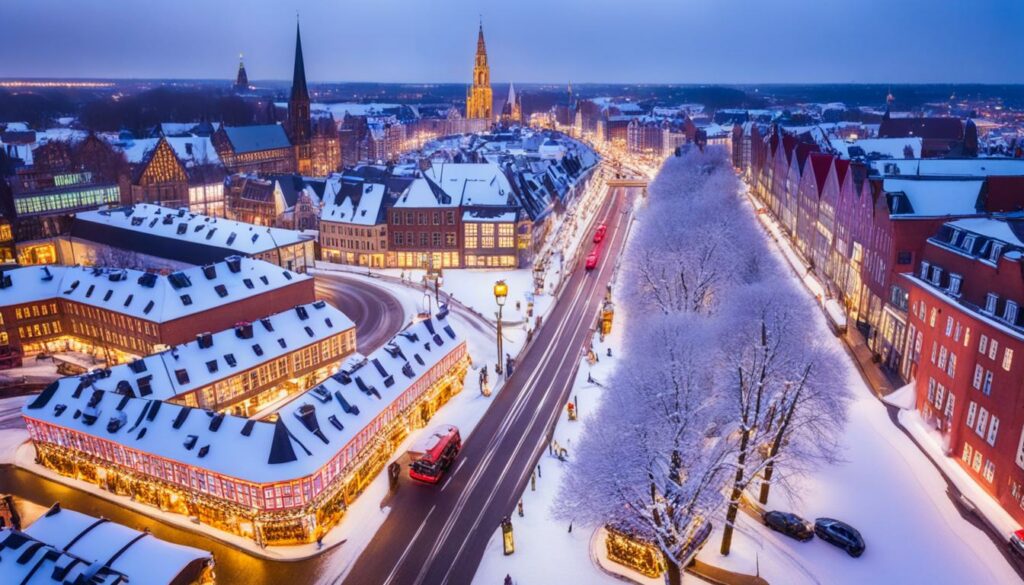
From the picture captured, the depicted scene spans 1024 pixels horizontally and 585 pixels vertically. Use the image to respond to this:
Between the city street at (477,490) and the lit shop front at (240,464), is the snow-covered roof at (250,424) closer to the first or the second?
the lit shop front at (240,464)

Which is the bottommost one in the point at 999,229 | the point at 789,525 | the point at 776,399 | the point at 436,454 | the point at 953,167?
A: the point at 789,525

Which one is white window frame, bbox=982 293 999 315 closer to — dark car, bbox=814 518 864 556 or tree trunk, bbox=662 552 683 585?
dark car, bbox=814 518 864 556

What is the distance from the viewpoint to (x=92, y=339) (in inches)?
2233

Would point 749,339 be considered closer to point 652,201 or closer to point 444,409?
point 444,409

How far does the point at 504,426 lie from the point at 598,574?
15.4 m

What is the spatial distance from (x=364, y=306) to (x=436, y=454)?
111 ft

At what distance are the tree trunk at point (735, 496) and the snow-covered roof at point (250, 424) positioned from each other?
18882mm

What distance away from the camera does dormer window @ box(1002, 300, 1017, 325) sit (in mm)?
34938

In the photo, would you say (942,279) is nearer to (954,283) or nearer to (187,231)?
(954,283)

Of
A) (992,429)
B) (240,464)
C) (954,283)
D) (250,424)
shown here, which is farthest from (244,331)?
(954,283)

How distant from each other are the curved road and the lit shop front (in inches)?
754

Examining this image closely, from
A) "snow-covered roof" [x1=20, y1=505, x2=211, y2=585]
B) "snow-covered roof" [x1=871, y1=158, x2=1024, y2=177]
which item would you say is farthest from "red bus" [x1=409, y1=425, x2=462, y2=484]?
"snow-covered roof" [x1=871, y1=158, x2=1024, y2=177]

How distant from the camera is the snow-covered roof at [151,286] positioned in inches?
2029

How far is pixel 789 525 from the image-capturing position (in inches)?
1262
